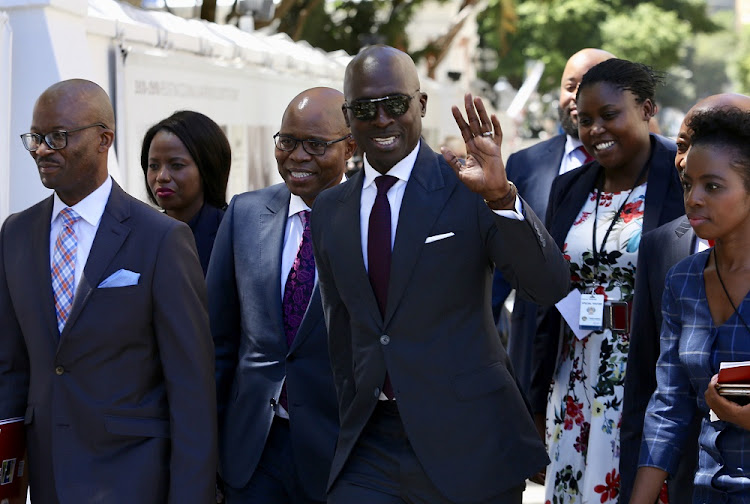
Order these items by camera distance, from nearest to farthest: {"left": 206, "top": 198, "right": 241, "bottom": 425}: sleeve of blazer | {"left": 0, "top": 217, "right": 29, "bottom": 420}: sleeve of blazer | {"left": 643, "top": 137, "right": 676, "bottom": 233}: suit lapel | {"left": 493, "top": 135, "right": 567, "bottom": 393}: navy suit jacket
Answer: {"left": 0, "top": 217, "right": 29, "bottom": 420}: sleeve of blazer < {"left": 206, "top": 198, "right": 241, "bottom": 425}: sleeve of blazer < {"left": 643, "top": 137, "right": 676, "bottom": 233}: suit lapel < {"left": 493, "top": 135, "right": 567, "bottom": 393}: navy suit jacket

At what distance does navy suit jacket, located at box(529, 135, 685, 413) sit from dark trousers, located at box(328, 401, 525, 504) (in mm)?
1482

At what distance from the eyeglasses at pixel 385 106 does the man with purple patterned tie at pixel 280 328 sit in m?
0.87

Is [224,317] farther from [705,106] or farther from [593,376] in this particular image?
[705,106]

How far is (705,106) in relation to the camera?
4.52 meters

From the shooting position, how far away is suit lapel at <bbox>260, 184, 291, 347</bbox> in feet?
15.9

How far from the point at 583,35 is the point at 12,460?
44.3 metres

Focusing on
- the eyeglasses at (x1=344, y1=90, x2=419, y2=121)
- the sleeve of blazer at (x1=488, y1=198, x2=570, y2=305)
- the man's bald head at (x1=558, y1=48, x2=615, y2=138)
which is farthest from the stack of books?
the man's bald head at (x1=558, y1=48, x2=615, y2=138)

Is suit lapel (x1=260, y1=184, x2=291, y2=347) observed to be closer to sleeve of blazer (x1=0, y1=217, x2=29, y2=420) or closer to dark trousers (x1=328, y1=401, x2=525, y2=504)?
dark trousers (x1=328, y1=401, x2=525, y2=504)

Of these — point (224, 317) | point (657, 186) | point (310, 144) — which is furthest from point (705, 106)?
point (224, 317)

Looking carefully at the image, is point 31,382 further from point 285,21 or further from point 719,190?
point 285,21

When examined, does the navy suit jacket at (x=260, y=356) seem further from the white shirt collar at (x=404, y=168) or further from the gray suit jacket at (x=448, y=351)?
the white shirt collar at (x=404, y=168)

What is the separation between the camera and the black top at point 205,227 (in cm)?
567

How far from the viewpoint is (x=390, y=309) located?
4.09 meters

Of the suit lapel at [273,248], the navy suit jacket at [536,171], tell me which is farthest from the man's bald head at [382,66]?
the navy suit jacket at [536,171]
